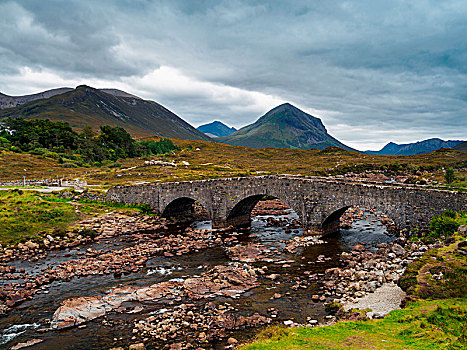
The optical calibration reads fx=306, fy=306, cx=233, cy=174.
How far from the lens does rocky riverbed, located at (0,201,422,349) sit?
14227 mm

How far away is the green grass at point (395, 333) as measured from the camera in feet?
30.3

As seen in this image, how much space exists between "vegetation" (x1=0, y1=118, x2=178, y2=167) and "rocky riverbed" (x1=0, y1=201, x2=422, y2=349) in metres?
60.1

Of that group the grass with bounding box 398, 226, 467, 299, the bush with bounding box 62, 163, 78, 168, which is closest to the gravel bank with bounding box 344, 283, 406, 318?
the grass with bounding box 398, 226, 467, 299

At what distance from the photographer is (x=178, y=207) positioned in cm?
4303

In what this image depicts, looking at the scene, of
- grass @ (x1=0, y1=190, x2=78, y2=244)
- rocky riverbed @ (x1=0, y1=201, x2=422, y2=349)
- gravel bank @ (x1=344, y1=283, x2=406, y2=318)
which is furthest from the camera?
grass @ (x1=0, y1=190, x2=78, y2=244)

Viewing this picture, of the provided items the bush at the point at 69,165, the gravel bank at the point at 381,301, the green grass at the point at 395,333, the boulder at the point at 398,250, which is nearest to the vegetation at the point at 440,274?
the gravel bank at the point at 381,301

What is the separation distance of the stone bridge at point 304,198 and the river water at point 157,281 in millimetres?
3291

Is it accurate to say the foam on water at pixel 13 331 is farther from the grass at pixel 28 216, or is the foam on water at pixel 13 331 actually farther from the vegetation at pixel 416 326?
the grass at pixel 28 216

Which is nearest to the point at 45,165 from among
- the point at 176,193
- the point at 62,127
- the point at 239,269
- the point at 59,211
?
the point at 62,127

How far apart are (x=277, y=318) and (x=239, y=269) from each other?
21.1 ft

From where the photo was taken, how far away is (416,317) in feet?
35.9

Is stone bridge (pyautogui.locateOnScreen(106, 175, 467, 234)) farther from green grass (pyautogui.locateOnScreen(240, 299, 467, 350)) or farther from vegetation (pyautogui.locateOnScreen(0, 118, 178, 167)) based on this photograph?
vegetation (pyautogui.locateOnScreen(0, 118, 178, 167))

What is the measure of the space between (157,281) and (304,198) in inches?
617

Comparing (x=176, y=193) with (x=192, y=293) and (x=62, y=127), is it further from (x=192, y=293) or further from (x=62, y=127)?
(x=62, y=127)
